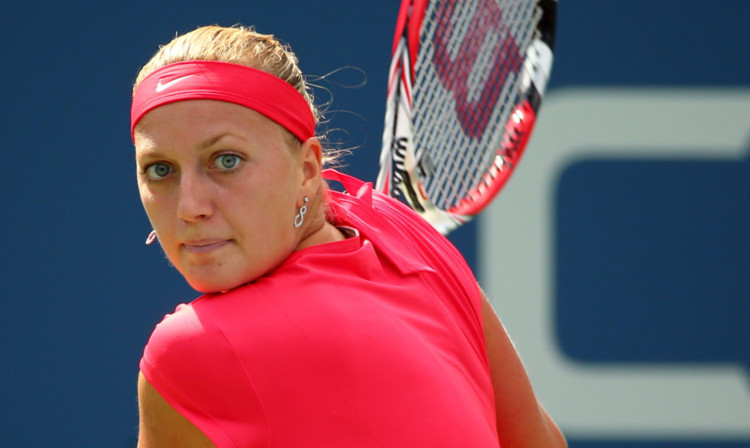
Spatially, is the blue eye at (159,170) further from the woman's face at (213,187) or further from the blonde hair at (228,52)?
the blonde hair at (228,52)

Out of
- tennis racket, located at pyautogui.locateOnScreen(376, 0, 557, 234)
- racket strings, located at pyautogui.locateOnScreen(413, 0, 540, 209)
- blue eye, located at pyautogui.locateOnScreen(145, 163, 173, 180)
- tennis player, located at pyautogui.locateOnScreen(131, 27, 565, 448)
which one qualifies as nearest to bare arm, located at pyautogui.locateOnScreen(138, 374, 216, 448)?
tennis player, located at pyautogui.locateOnScreen(131, 27, 565, 448)

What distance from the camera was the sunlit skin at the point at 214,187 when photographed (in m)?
1.36

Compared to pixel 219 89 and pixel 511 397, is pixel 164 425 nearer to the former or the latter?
pixel 219 89

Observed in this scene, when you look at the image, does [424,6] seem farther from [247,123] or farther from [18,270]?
[18,270]

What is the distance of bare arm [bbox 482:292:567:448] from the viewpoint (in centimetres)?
173

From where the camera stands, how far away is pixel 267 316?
4.28 ft

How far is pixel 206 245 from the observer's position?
1.38 meters

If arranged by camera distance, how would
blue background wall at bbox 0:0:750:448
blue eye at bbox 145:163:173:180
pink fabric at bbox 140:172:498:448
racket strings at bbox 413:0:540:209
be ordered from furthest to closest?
blue background wall at bbox 0:0:750:448 < racket strings at bbox 413:0:540:209 < blue eye at bbox 145:163:173:180 < pink fabric at bbox 140:172:498:448

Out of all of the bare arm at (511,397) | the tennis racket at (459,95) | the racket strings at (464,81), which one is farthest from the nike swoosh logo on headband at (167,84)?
the racket strings at (464,81)

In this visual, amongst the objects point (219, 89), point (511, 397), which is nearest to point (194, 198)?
point (219, 89)

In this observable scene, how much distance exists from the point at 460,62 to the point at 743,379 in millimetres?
1958

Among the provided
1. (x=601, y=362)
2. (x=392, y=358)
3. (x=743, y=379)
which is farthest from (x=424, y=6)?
(x=743, y=379)

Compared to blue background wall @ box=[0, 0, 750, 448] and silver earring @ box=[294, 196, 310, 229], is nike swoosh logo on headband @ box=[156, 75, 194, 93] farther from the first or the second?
blue background wall @ box=[0, 0, 750, 448]

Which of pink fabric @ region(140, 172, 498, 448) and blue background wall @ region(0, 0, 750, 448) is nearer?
pink fabric @ region(140, 172, 498, 448)
